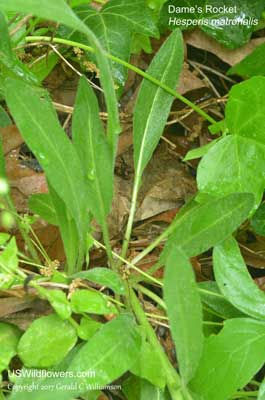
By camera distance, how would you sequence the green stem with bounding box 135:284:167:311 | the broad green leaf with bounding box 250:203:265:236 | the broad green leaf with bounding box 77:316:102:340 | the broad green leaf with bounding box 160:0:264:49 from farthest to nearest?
the broad green leaf with bounding box 160:0:264:49 < the broad green leaf with bounding box 250:203:265:236 < the green stem with bounding box 135:284:167:311 < the broad green leaf with bounding box 77:316:102:340

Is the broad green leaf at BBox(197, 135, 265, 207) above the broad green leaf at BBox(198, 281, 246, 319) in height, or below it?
above

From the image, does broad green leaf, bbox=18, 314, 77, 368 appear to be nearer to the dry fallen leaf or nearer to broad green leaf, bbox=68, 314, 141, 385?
broad green leaf, bbox=68, 314, 141, 385

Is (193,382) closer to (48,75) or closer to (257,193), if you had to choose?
(257,193)

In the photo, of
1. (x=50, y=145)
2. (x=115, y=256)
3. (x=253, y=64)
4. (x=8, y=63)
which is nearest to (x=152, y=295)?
(x=115, y=256)

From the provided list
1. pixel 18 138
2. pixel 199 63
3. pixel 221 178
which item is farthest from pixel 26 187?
pixel 199 63

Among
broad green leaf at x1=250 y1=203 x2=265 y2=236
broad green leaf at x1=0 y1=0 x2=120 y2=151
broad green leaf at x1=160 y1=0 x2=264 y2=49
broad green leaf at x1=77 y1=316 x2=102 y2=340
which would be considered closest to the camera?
broad green leaf at x1=0 y1=0 x2=120 y2=151

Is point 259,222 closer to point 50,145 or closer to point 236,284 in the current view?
point 236,284

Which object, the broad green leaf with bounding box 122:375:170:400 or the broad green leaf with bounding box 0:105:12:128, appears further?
the broad green leaf with bounding box 0:105:12:128

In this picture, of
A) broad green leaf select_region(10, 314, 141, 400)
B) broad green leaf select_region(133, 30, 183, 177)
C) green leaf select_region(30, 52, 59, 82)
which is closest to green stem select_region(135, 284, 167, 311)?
broad green leaf select_region(10, 314, 141, 400)
